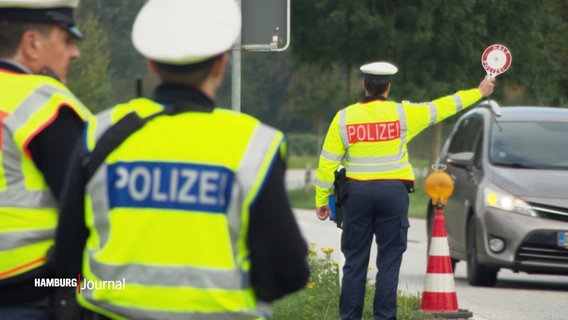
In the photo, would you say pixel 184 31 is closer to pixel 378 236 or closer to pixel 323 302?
pixel 378 236

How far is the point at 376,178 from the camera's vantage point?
9.81 meters

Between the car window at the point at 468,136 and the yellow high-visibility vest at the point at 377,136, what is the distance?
4453mm

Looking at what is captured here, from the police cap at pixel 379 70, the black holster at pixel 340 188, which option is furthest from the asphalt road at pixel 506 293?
the police cap at pixel 379 70

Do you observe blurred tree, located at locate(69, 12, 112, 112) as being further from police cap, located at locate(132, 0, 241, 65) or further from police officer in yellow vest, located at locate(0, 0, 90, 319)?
police cap, located at locate(132, 0, 241, 65)

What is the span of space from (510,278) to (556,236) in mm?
2618

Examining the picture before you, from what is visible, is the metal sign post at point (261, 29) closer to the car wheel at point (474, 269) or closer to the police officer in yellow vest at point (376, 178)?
the police officer in yellow vest at point (376, 178)

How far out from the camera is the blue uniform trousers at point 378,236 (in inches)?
384

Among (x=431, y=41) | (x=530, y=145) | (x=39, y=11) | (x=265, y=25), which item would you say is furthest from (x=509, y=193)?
(x=431, y=41)

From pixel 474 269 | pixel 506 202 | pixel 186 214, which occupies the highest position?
pixel 186 214

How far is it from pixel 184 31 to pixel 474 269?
10.7 meters

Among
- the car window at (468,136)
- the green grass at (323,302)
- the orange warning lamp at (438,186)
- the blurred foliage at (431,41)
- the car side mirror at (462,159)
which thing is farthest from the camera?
the blurred foliage at (431,41)

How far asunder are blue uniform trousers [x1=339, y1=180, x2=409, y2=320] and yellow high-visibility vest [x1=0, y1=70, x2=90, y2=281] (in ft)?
18.3

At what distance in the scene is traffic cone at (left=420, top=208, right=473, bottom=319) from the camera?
11.0 metres

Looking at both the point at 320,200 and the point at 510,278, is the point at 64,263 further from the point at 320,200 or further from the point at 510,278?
the point at 510,278
